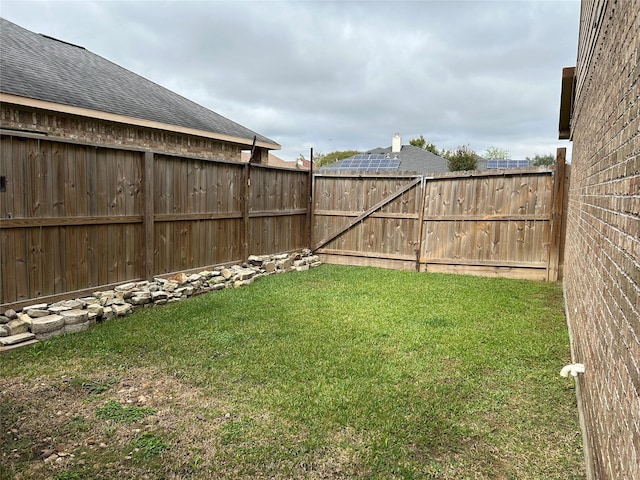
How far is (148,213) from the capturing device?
18.3 ft

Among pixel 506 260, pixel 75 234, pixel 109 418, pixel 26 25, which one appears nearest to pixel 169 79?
pixel 26 25

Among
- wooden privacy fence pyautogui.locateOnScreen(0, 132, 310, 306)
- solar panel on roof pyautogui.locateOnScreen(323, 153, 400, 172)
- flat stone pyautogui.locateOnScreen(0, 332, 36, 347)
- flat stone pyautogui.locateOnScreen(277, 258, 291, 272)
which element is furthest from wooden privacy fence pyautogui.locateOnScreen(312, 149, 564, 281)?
solar panel on roof pyautogui.locateOnScreen(323, 153, 400, 172)

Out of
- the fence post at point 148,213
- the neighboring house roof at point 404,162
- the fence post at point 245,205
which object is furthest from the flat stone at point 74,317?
the neighboring house roof at point 404,162

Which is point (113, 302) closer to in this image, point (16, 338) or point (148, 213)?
point (16, 338)

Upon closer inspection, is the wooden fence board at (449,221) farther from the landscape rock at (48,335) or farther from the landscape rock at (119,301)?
the landscape rock at (48,335)

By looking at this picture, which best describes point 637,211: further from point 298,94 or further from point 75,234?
point 298,94

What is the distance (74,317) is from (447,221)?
6.45 meters

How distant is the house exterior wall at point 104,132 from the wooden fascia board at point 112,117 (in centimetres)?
17

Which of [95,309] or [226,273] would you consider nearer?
[95,309]

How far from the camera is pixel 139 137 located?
9.52 metres

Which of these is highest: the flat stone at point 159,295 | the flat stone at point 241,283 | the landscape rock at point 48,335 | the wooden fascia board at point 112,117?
the wooden fascia board at point 112,117

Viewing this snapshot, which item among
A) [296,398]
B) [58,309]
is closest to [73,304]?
[58,309]

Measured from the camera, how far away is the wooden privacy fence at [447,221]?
283 inches

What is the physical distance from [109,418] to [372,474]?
171cm
